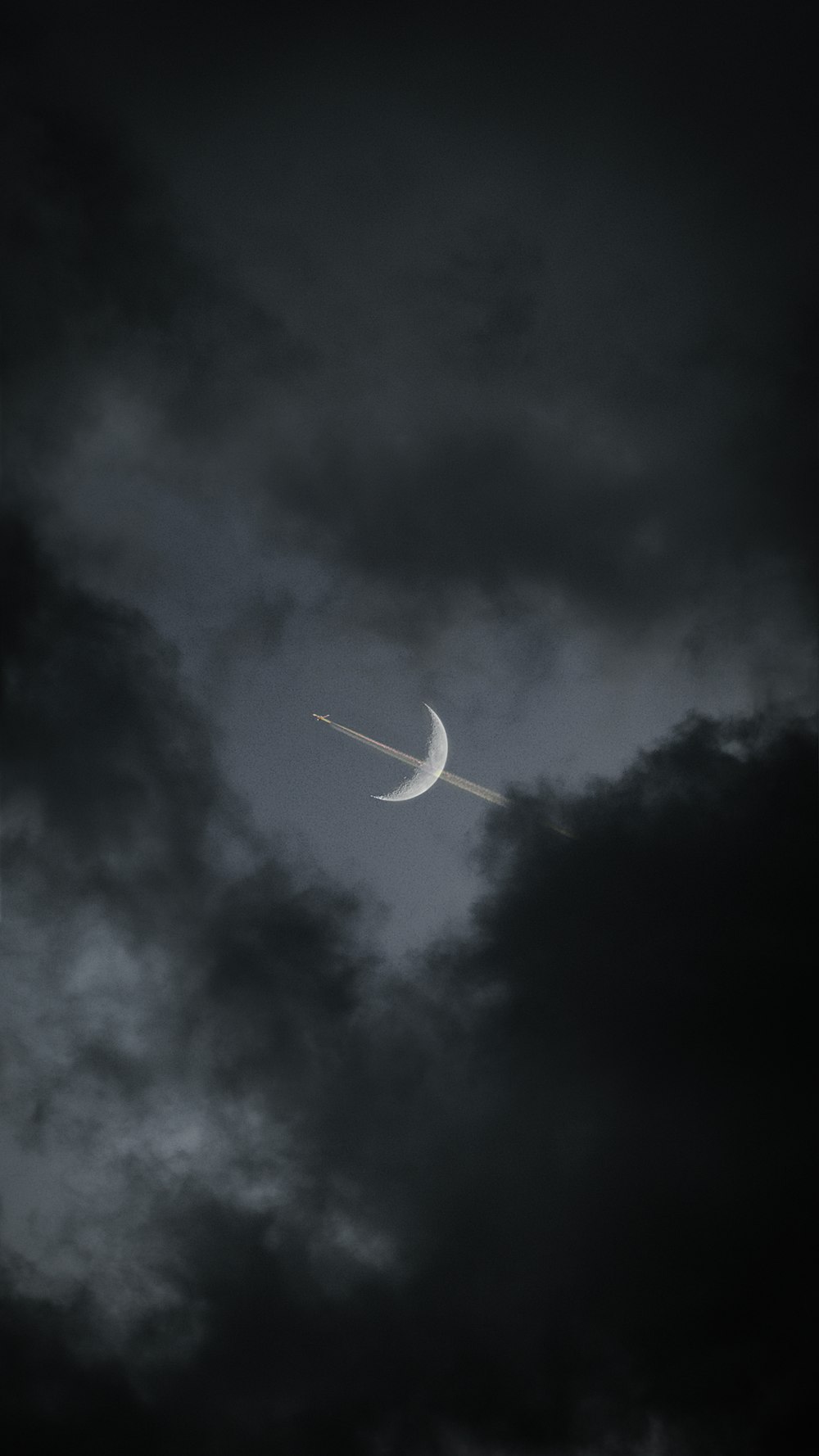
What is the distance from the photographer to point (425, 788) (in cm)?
17600

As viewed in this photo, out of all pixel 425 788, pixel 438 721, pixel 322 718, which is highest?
pixel 438 721

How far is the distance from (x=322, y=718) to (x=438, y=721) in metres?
36.7

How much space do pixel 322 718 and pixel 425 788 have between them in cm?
3264

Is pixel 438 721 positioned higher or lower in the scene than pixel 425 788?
higher

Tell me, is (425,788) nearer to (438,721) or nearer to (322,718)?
(438,721)

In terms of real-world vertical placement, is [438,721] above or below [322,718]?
above

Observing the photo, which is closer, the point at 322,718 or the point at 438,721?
the point at 322,718

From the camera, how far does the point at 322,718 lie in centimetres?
Answer: 15325

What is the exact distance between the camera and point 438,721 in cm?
A: 18288

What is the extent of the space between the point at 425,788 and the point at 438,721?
15.7 m

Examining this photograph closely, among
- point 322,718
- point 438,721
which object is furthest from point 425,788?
point 322,718

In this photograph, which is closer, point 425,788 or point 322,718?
point 322,718
